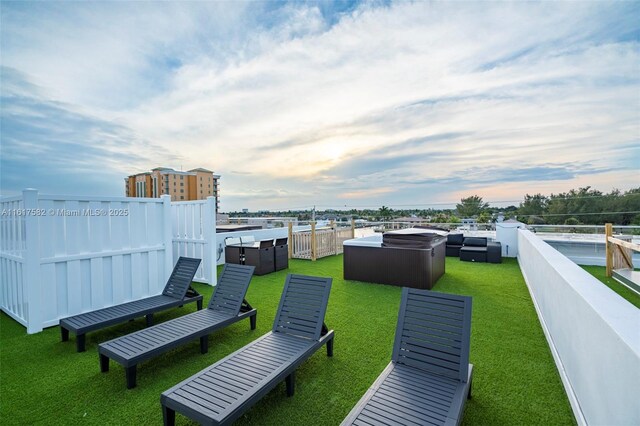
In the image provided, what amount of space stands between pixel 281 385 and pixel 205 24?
26.6 ft

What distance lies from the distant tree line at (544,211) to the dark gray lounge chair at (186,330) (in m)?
7.45

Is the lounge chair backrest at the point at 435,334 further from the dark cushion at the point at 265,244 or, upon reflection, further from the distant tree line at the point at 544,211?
the distant tree line at the point at 544,211

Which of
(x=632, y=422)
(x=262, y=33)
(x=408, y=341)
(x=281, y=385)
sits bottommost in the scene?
(x=281, y=385)

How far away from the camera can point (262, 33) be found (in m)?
7.51

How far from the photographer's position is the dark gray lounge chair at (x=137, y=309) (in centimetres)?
350

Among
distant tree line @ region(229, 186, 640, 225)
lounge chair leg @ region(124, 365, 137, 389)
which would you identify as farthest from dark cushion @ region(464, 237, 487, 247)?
lounge chair leg @ region(124, 365, 137, 389)

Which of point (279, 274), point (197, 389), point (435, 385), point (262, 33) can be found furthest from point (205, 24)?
point (435, 385)

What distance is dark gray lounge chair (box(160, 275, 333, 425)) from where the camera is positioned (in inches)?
78.9

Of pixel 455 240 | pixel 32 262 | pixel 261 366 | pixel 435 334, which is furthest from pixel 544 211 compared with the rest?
pixel 32 262

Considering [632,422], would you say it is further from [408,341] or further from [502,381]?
[502,381]

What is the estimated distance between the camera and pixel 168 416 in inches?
82.7

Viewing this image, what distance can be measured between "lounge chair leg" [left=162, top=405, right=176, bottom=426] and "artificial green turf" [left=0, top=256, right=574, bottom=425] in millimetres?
227

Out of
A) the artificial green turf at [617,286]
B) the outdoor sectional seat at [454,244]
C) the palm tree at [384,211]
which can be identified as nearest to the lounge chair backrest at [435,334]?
the artificial green turf at [617,286]

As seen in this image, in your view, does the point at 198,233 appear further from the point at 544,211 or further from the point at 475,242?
the point at 544,211
